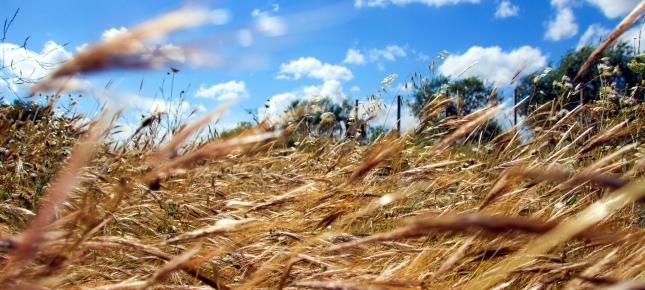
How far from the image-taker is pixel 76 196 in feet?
9.29

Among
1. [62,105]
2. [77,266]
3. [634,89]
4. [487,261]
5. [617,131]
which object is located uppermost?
[62,105]

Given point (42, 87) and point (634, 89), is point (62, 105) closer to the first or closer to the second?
point (42, 87)

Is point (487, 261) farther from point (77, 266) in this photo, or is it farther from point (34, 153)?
point (34, 153)

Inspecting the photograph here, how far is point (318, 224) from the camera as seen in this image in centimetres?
172

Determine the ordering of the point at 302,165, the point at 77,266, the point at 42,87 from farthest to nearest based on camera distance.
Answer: the point at 302,165 → the point at 77,266 → the point at 42,87

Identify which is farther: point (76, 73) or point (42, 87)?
point (42, 87)

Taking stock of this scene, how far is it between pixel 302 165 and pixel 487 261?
308 centimetres

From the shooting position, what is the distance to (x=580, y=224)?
70 centimetres

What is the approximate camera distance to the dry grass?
807mm

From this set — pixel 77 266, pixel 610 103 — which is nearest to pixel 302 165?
pixel 610 103

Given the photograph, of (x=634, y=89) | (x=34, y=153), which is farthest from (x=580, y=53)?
(x=34, y=153)

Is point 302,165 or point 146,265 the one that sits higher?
point 302,165

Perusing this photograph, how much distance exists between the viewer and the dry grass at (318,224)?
81 cm

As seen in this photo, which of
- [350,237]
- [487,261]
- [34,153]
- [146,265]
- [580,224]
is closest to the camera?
[580,224]
